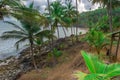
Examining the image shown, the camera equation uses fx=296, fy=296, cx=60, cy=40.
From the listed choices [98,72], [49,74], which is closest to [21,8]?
[49,74]

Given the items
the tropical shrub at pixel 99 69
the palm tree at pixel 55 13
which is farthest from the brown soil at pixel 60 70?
the tropical shrub at pixel 99 69

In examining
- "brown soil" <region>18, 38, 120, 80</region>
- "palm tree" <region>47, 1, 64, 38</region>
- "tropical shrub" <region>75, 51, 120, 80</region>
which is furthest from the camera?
→ "palm tree" <region>47, 1, 64, 38</region>

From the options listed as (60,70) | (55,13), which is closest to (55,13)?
(55,13)

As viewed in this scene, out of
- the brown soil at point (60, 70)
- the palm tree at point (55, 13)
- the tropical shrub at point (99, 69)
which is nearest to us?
the tropical shrub at point (99, 69)

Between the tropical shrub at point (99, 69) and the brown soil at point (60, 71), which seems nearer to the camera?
the tropical shrub at point (99, 69)

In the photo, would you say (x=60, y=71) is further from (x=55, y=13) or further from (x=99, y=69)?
(x=99, y=69)

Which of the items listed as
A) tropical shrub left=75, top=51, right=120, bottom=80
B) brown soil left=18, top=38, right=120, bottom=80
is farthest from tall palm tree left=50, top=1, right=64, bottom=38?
tropical shrub left=75, top=51, right=120, bottom=80

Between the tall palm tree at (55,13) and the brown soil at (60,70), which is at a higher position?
the tall palm tree at (55,13)

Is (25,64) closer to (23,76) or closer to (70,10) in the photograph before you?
(23,76)

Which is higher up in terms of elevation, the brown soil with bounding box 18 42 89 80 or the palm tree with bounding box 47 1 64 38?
the palm tree with bounding box 47 1 64 38

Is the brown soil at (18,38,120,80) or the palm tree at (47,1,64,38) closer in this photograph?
the brown soil at (18,38,120,80)

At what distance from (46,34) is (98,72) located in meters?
21.3

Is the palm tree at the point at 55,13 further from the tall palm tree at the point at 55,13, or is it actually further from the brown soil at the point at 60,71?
the brown soil at the point at 60,71

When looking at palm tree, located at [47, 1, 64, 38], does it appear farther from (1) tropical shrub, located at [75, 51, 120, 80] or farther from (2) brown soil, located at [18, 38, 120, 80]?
(1) tropical shrub, located at [75, 51, 120, 80]
